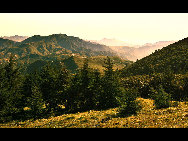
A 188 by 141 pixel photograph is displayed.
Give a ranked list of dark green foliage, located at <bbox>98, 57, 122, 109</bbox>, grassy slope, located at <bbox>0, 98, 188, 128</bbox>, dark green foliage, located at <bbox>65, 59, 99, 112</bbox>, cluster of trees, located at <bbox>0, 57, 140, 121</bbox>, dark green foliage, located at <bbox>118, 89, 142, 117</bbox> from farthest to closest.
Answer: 1. dark green foliage, located at <bbox>65, 59, 99, 112</bbox>
2. dark green foliage, located at <bbox>98, 57, 122, 109</bbox>
3. cluster of trees, located at <bbox>0, 57, 140, 121</bbox>
4. dark green foliage, located at <bbox>118, 89, 142, 117</bbox>
5. grassy slope, located at <bbox>0, 98, 188, 128</bbox>

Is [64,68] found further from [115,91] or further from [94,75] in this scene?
[115,91]

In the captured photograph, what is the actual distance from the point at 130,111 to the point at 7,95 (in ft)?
92.8

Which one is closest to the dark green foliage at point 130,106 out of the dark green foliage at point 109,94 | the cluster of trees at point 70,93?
the cluster of trees at point 70,93

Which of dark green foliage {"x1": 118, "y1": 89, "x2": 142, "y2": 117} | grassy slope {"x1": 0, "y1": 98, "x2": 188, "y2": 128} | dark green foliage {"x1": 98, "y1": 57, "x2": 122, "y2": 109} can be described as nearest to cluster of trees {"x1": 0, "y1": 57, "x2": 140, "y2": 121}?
dark green foliage {"x1": 98, "y1": 57, "x2": 122, "y2": 109}

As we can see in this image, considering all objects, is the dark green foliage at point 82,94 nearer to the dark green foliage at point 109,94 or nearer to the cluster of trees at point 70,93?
the cluster of trees at point 70,93

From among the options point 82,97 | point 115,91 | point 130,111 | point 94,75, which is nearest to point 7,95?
point 82,97

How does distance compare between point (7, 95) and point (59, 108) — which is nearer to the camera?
point (7, 95)

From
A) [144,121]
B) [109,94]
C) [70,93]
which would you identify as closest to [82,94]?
[70,93]

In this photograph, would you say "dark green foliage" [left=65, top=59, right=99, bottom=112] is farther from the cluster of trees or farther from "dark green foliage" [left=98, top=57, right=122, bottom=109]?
"dark green foliage" [left=98, top=57, right=122, bottom=109]

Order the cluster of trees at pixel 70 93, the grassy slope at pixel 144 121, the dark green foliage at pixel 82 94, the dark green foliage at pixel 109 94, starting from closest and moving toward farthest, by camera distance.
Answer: the grassy slope at pixel 144 121 < the cluster of trees at pixel 70 93 < the dark green foliage at pixel 109 94 < the dark green foliage at pixel 82 94

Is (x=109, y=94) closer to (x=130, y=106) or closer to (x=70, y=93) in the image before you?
(x=70, y=93)

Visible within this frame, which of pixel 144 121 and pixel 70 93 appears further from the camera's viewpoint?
pixel 70 93
